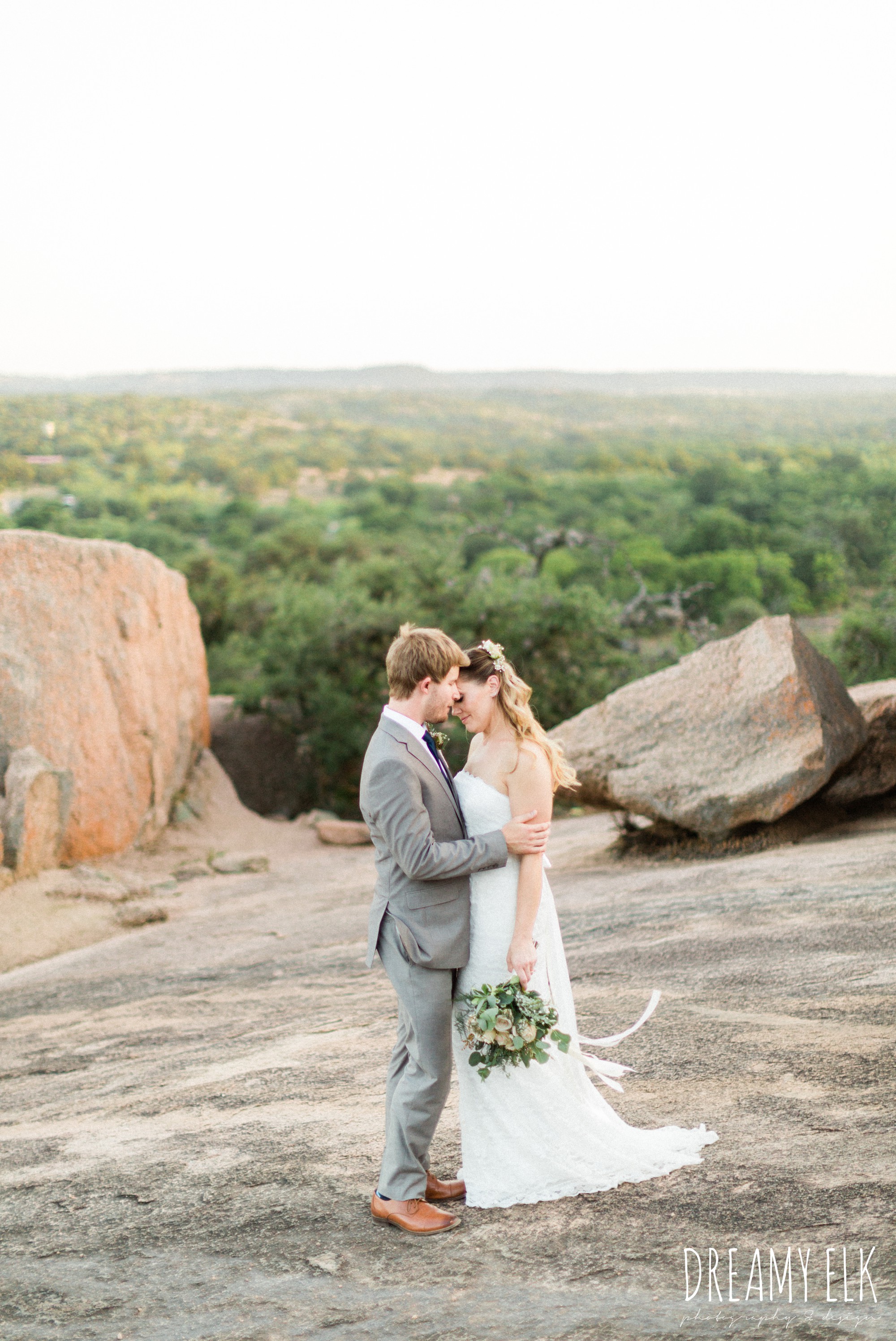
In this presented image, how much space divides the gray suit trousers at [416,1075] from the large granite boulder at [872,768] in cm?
754

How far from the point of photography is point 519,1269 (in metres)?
3.48

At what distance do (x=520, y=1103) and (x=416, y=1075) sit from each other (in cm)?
39

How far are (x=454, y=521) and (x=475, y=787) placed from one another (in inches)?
1880

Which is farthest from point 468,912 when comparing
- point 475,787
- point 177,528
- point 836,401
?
point 836,401

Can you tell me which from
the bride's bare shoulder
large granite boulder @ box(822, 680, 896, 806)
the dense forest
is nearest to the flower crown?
the bride's bare shoulder

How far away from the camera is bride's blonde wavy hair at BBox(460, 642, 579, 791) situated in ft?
12.5

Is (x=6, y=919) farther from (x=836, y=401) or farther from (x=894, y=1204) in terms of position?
(x=836, y=401)

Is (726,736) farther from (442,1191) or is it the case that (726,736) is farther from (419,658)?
(419,658)

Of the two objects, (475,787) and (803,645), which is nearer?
(475,787)

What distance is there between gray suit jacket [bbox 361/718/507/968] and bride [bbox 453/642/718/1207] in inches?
3.5

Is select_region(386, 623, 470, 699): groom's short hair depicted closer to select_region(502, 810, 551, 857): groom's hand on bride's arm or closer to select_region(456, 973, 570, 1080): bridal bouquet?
select_region(502, 810, 551, 857): groom's hand on bride's arm

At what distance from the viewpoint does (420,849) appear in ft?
11.7

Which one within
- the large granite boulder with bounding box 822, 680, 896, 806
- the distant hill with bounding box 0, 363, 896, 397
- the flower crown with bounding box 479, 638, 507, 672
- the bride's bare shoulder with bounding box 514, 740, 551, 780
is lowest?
the large granite boulder with bounding box 822, 680, 896, 806

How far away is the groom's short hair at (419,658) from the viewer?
3684 millimetres
